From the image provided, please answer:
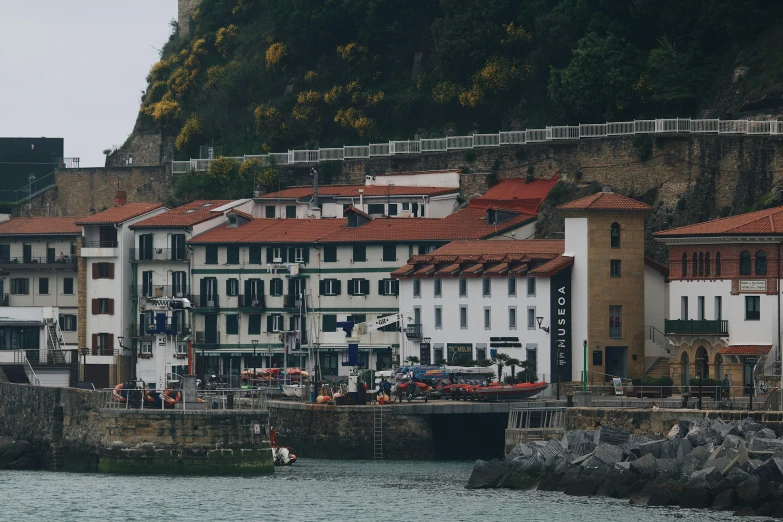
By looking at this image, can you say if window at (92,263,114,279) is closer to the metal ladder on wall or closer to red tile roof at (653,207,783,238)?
the metal ladder on wall

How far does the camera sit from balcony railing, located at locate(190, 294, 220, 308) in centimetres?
12356

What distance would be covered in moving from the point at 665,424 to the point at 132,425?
19.5 metres

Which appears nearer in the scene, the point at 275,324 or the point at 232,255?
the point at 275,324

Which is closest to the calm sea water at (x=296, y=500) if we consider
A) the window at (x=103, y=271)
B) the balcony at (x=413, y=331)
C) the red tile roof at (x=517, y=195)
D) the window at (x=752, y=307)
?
the window at (x=752, y=307)

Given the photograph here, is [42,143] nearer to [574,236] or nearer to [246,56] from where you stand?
[246,56]

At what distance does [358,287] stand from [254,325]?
6171mm

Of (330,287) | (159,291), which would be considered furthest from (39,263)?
(330,287)

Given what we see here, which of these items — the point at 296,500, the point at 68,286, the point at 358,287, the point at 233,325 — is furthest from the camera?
the point at 68,286

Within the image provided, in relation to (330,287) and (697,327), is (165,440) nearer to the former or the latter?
(697,327)

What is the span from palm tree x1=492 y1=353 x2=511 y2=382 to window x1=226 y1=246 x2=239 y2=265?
20983 millimetres

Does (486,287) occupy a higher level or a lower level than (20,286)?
lower

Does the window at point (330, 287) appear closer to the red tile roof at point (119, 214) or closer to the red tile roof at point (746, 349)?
the red tile roof at point (119, 214)

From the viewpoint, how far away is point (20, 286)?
131375mm

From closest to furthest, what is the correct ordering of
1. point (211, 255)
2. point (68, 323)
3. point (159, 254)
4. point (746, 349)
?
point (746, 349), point (211, 255), point (159, 254), point (68, 323)
